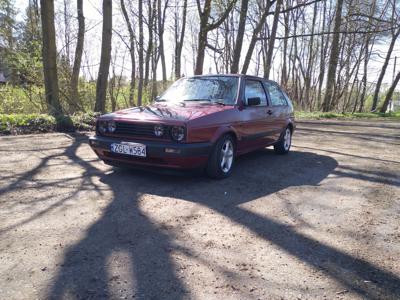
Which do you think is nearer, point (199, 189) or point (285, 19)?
point (199, 189)

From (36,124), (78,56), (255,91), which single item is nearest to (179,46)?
(78,56)

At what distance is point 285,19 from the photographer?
28.8 m

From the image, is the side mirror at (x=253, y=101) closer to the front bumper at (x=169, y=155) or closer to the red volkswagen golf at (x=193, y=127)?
the red volkswagen golf at (x=193, y=127)

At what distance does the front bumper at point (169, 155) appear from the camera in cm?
441

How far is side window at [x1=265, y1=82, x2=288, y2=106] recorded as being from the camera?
6836 mm

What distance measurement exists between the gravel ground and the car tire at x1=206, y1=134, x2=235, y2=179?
0.45ft

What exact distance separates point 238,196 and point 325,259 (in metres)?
1.63

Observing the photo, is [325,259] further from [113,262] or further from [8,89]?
[8,89]

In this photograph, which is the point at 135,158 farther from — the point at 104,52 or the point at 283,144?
the point at 104,52

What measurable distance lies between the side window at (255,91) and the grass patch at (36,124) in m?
5.11

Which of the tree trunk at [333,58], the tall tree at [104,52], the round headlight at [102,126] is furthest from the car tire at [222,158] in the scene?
the tree trunk at [333,58]

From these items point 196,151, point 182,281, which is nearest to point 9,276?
point 182,281

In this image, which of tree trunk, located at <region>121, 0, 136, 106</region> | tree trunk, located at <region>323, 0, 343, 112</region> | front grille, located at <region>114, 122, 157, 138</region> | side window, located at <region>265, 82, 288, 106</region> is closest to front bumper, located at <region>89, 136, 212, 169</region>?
front grille, located at <region>114, 122, 157, 138</region>

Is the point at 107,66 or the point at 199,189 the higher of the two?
the point at 107,66
